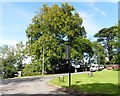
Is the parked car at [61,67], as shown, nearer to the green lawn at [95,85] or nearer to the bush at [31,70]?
the bush at [31,70]

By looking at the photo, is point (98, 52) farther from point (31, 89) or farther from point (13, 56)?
point (31, 89)

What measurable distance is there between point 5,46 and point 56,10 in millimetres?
13476

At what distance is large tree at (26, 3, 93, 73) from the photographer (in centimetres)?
4925

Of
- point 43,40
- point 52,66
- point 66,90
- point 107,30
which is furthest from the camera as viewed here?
point 107,30

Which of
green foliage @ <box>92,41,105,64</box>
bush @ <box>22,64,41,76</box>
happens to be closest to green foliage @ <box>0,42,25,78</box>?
bush @ <box>22,64,41,76</box>

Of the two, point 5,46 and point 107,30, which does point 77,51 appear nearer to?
point 5,46

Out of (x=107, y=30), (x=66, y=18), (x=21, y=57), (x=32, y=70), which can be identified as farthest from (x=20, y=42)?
(x=107, y=30)

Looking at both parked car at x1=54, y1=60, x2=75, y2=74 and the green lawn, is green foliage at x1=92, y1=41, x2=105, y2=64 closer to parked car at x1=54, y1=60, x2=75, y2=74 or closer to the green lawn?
parked car at x1=54, y1=60, x2=75, y2=74

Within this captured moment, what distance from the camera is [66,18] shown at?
5244 cm

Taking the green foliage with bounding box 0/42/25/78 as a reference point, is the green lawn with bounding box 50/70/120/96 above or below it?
below

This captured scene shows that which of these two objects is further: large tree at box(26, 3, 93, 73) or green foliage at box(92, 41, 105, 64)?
green foliage at box(92, 41, 105, 64)

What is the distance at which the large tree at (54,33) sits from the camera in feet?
162

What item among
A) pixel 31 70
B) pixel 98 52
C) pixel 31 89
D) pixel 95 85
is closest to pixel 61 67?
pixel 31 70

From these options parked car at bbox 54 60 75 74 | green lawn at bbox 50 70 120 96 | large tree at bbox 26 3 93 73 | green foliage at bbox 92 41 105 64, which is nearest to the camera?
green lawn at bbox 50 70 120 96
